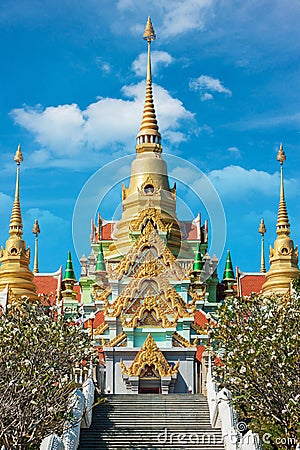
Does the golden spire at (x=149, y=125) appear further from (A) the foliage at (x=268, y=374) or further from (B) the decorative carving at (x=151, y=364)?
(A) the foliage at (x=268, y=374)

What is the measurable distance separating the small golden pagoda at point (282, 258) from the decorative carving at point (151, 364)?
9.53m

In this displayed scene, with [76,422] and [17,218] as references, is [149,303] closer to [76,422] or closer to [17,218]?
[17,218]

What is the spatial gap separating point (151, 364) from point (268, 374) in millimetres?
11375

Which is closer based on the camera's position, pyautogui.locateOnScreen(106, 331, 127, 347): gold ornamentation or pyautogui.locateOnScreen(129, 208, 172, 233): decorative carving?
pyautogui.locateOnScreen(106, 331, 127, 347): gold ornamentation

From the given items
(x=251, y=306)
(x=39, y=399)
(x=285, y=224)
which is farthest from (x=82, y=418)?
(x=285, y=224)

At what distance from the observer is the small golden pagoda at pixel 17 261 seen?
41906 millimetres

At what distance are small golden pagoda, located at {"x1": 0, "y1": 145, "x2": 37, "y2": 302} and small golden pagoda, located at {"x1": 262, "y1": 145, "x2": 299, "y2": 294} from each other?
9.87 meters

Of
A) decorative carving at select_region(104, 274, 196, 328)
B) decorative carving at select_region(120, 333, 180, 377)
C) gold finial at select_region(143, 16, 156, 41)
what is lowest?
decorative carving at select_region(120, 333, 180, 377)

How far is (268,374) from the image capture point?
76.7ft

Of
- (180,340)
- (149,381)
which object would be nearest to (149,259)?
(180,340)

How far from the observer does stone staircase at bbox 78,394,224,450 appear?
76.0 ft

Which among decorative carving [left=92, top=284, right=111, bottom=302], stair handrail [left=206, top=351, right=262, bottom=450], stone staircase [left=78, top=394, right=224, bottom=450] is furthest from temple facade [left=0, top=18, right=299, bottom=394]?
stair handrail [left=206, top=351, right=262, bottom=450]

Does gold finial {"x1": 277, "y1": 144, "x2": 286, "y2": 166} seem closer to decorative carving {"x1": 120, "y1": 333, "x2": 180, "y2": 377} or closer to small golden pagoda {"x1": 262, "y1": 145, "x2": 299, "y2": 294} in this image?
small golden pagoda {"x1": 262, "y1": 145, "x2": 299, "y2": 294}

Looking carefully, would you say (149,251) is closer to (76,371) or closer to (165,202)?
(165,202)
